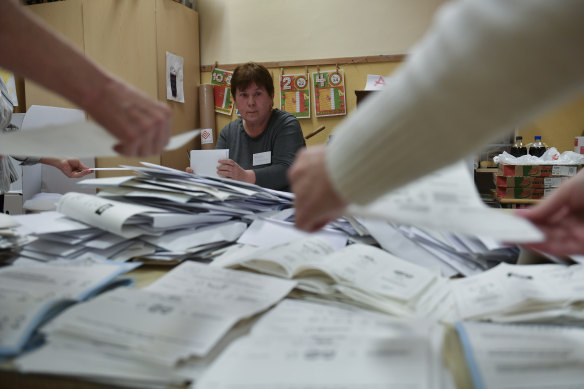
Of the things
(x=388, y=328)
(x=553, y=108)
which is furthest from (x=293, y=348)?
(x=553, y=108)

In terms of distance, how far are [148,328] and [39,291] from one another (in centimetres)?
20

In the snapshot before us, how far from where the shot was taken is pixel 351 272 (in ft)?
2.00

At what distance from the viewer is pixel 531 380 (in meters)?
0.37

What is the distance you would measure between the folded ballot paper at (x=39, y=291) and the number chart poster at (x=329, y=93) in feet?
8.95

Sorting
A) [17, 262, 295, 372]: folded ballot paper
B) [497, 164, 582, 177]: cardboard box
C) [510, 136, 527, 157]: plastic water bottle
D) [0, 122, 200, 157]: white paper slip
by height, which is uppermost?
[0, 122, 200, 157]: white paper slip

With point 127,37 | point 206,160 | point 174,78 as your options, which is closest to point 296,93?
point 174,78

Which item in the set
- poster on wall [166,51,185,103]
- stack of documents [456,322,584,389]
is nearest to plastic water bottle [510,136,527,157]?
poster on wall [166,51,185,103]

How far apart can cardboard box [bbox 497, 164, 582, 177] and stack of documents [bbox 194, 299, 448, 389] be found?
216 cm

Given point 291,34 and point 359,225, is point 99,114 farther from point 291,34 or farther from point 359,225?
point 291,34

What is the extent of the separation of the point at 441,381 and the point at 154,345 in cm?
28

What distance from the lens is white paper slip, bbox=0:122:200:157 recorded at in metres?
0.62

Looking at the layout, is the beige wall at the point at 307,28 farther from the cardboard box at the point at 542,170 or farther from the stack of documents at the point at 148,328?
the stack of documents at the point at 148,328

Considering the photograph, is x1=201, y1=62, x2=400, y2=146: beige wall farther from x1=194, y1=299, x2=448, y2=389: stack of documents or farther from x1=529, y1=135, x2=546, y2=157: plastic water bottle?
x1=194, y1=299, x2=448, y2=389: stack of documents

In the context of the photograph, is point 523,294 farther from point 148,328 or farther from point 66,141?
point 66,141
